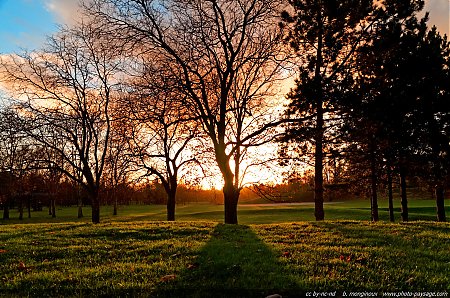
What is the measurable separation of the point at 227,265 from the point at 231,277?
2.27ft

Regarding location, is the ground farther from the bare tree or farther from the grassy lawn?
the bare tree

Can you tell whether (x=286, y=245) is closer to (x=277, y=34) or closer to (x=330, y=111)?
(x=330, y=111)

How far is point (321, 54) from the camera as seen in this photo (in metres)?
15.6

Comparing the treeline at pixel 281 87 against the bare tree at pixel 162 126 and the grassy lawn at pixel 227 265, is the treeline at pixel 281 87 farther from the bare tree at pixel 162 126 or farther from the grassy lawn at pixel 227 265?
the grassy lawn at pixel 227 265

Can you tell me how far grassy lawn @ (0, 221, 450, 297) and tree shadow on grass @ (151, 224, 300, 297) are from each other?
14 millimetres

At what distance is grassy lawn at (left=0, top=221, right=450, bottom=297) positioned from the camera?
498 centimetres

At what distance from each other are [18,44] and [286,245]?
761 inches

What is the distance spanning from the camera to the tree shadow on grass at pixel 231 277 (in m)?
4.82

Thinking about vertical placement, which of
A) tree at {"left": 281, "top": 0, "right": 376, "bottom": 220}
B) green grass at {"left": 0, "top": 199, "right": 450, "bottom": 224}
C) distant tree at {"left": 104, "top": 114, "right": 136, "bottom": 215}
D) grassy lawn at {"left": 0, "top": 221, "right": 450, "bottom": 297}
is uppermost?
tree at {"left": 281, "top": 0, "right": 376, "bottom": 220}

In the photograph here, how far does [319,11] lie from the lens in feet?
51.5

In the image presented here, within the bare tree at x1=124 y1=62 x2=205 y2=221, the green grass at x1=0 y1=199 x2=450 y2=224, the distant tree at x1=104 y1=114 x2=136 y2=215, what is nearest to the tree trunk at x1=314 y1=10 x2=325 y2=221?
the bare tree at x1=124 y1=62 x2=205 y2=221

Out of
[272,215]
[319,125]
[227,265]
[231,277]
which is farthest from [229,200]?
[272,215]

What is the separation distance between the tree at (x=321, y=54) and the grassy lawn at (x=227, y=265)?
20.2 ft

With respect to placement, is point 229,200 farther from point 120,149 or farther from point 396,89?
point 396,89
